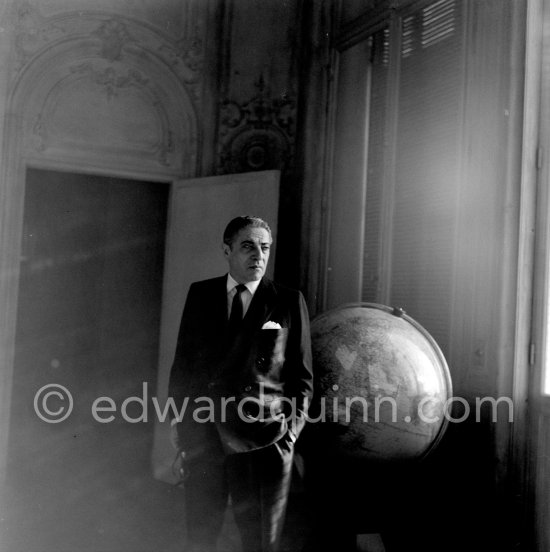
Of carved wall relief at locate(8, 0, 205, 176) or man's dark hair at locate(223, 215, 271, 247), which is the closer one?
man's dark hair at locate(223, 215, 271, 247)

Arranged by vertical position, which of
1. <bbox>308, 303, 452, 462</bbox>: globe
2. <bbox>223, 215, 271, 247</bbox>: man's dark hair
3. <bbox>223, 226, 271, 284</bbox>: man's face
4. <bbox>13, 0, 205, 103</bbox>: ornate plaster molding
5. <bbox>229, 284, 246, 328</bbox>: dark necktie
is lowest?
<bbox>308, 303, 452, 462</bbox>: globe

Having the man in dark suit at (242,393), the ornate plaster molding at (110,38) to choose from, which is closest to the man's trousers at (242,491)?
the man in dark suit at (242,393)

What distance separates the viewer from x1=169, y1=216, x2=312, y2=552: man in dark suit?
2.88 meters

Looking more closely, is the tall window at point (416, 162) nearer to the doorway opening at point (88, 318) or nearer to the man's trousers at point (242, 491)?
the man's trousers at point (242, 491)

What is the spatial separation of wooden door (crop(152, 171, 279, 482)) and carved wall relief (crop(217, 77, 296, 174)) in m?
0.43

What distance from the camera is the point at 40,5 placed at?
5.20 metres

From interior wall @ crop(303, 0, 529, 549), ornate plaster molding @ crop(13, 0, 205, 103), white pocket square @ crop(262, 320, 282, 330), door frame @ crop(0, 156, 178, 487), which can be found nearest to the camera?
white pocket square @ crop(262, 320, 282, 330)

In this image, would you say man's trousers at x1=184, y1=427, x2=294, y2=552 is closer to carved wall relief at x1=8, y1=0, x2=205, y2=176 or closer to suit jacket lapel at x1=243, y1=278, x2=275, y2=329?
suit jacket lapel at x1=243, y1=278, x2=275, y2=329

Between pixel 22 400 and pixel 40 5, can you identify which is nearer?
pixel 40 5

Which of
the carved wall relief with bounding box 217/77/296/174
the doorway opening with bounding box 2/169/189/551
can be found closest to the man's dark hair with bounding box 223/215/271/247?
the carved wall relief with bounding box 217/77/296/174

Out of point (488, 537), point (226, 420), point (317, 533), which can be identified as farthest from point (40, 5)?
point (488, 537)

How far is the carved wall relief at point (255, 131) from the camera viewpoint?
18.8 ft

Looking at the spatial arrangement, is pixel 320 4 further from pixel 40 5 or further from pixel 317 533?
pixel 317 533

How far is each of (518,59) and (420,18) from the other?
1.09m
